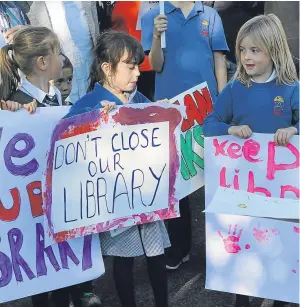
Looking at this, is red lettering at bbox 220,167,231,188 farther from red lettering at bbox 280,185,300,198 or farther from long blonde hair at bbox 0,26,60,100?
long blonde hair at bbox 0,26,60,100

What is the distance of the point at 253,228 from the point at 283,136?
0.39 m

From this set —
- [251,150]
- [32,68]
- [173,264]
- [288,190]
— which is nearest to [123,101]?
[32,68]

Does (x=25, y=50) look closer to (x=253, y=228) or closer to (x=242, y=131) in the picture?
(x=242, y=131)

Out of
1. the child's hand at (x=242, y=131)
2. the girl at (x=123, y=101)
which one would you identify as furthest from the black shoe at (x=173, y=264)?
the child's hand at (x=242, y=131)

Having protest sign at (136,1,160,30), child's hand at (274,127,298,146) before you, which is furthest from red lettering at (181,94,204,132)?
protest sign at (136,1,160,30)

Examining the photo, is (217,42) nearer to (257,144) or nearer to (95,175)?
(257,144)

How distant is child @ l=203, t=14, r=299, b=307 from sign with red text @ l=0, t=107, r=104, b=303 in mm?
720

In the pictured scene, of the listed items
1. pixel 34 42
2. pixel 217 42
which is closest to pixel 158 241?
pixel 34 42

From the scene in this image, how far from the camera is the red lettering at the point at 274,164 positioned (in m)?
2.52

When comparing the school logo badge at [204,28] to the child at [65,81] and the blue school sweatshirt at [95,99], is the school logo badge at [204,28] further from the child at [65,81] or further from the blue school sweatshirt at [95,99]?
the blue school sweatshirt at [95,99]

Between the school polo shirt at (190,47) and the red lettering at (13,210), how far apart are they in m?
1.11

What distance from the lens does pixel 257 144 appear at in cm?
256

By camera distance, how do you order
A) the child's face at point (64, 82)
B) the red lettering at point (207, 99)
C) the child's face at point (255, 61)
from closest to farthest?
the child's face at point (255, 61)
the red lettering at point (207, 99)
the child's face at point (64, 82)

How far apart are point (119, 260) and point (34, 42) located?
101cm
